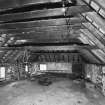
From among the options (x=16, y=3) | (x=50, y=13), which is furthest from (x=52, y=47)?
(x=16, y=3)

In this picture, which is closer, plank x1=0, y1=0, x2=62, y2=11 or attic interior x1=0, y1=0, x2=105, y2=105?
plank x1=0, y1=0, x2=62, y2=11

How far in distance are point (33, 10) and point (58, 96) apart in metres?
6.13

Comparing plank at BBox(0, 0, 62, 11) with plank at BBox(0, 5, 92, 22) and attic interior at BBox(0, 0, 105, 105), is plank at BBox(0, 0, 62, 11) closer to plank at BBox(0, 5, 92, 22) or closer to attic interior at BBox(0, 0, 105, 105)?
attic interior at BBox(0, 0, 105, 105)

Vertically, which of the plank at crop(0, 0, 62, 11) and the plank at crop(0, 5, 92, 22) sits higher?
the plank at crop(0, 0, 62, 11)

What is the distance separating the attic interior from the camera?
3203 mm

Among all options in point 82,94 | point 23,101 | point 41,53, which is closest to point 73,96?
point 82,94

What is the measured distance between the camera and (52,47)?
6762 mm

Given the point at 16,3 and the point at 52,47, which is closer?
the point at 16,3

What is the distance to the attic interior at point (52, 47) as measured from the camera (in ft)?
10.5

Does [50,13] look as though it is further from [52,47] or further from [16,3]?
[52,47]

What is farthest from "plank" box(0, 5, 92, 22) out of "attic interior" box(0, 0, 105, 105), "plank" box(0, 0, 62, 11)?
"plank" box(0, 0, 62, 11)

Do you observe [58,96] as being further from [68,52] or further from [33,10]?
[33,10]

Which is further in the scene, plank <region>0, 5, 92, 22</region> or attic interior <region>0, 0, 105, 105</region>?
attic interior <region>0, 0, 105, 105</region>

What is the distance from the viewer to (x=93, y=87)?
9.33 meters
